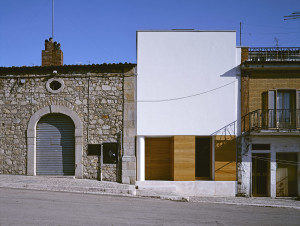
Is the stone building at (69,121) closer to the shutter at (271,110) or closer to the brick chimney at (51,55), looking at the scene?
the brick chimney at (51,55)

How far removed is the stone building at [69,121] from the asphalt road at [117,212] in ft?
8.31

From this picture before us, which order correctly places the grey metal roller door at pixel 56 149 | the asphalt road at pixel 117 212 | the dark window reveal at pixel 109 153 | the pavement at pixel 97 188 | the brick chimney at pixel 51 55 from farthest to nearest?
the brick chimney at pixel 51 55 → the grey metal roller door at pixel 56 149 → the dark window reveal at pixel 109 153 → the pavement at pixel 97 188 → the asphalt road at pixel 117 212

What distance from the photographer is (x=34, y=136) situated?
1163 cm

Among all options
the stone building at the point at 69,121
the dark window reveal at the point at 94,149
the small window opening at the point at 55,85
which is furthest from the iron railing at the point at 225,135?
the small window opening at the point at 55,85

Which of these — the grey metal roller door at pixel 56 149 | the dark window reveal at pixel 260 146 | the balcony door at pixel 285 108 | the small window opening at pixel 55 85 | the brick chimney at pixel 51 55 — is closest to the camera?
the balcony door at pixel 285 108

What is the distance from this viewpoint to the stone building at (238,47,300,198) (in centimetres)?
1154

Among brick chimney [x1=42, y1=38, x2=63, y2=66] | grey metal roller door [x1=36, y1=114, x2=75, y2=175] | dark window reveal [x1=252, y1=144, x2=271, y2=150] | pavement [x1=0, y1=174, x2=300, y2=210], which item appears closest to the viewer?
pavement [x1=0, y1=174, x2=300, y2=210]

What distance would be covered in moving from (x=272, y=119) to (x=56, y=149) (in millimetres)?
9812

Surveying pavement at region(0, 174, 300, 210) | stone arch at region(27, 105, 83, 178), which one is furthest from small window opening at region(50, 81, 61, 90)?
pavement at region(0, 174, 300, 210)

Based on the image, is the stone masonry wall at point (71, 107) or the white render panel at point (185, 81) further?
the white render panel at point (185, 81)

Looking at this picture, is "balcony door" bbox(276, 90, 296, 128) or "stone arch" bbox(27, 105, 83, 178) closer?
"stone arch" bbox(27, 105, 83, 178)

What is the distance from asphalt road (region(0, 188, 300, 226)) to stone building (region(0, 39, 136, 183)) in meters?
2.53

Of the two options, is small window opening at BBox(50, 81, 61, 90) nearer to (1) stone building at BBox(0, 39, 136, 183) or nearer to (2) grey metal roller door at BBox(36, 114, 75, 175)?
(1) stone building at BBox(0, 39, 136, 183)

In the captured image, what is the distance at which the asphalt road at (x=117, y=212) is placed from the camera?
6516 mm
